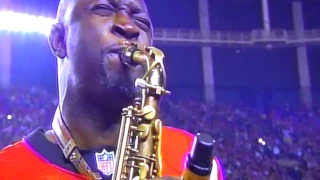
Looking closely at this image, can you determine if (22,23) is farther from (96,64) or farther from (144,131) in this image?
(144,131)

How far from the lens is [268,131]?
12875 millimetres

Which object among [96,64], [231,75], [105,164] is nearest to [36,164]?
[105,164]

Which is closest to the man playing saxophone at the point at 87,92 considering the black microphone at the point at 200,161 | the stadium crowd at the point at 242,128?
the black microphone at the point at 200,161

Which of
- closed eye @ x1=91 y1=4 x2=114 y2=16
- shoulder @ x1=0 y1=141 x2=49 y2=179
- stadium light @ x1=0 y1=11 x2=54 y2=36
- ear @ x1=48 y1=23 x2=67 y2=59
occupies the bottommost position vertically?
shoulder @ x1=0 y1=141 x2=49 y2=179

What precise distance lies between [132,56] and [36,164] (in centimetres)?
39

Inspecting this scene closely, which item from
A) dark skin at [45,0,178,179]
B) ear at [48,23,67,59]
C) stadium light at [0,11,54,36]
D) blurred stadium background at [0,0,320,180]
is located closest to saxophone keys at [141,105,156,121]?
dark skin at [45,0,178,179]

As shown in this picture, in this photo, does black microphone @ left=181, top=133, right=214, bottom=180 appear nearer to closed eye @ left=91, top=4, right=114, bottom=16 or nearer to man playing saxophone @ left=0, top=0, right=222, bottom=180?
man playing saxophone @ left=0, top=0, right=222, bottom=180

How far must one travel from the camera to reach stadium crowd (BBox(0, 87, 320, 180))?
10057 mm

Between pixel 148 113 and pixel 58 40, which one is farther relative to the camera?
pixel 58 40

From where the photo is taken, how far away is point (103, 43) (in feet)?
3.82

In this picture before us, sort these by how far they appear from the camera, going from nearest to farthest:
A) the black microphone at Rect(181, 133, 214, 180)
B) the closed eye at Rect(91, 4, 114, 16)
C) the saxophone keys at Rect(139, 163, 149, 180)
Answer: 1. the black microphone at Rect(181, 133, 214, 180)
2. the saxophone keys at Rect(139, 163, 149, 180)
3. the closed eye at Rect(91, 4, 114, 16)

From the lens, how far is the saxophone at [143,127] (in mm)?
1009

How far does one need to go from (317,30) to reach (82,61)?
581 inches

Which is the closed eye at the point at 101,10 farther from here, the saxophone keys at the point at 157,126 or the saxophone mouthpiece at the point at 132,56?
the saxophone keys at the point at 157,126
